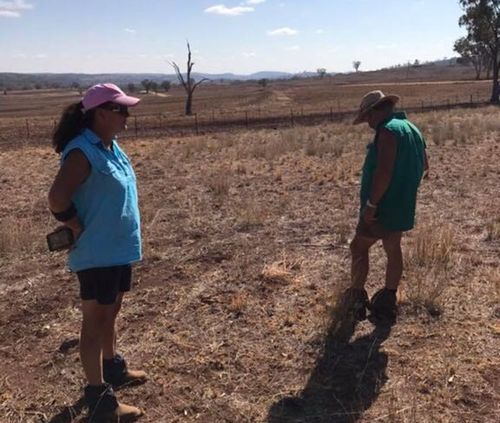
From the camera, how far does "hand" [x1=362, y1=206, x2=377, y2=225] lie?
14.2 feet

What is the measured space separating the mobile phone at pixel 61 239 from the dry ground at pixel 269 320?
1.11 m

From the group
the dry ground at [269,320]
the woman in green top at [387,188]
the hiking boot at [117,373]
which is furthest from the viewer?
the woman in green top at [387,188]

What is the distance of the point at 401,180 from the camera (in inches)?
172

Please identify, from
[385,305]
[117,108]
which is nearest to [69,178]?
[117,108]

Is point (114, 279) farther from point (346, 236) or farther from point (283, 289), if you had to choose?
point (346, 236)

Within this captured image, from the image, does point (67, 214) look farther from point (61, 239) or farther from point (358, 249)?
point (358, 249)

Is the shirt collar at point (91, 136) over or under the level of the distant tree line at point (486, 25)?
under

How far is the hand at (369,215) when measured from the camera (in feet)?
14.2

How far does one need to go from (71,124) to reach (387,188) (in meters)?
2.33

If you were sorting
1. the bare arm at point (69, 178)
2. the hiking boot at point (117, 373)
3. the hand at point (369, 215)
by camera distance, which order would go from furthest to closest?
1. the hand at point (369, 215)
2. the hiking boot at point (117, 373)
3. the bare arm at point (69, 178)

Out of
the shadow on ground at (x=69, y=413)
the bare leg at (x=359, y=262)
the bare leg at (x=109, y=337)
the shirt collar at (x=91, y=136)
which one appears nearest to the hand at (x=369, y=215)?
the bare leg at (x=359, y=262)

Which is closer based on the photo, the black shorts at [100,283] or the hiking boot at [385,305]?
the black shorts at [100,283]

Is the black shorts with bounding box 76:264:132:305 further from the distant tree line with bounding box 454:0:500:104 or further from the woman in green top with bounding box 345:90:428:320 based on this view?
the distant tree line with bounding box 454:0:500:104

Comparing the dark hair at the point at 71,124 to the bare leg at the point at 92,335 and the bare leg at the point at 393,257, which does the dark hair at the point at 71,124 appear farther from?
the bare leg at the point at 393,257
